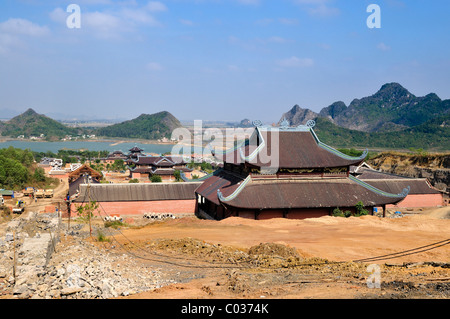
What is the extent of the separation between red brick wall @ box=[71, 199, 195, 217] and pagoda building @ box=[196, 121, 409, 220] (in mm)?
2507

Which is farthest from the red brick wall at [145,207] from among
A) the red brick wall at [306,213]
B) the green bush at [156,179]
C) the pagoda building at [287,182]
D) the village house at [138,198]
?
the green bush at [156,179]

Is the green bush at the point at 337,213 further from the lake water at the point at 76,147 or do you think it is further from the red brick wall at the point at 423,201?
the lake water at the point at 76,147

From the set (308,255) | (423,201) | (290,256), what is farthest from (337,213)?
(423,201)

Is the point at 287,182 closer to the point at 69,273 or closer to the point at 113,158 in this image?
the point at 69,273

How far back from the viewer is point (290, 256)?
1274 centimetres

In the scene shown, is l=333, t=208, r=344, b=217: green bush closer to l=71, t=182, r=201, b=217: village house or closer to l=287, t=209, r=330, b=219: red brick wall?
l=287, t=209, r=330, b=219: red brick wall

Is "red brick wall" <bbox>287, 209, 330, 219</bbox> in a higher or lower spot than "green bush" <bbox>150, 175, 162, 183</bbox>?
higher

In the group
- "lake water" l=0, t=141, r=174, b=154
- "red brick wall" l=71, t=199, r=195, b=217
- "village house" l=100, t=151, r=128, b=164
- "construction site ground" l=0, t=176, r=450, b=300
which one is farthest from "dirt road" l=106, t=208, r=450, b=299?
"lake water" l=0, t=141, r=174, b=154

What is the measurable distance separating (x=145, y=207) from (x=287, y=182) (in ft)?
31.4

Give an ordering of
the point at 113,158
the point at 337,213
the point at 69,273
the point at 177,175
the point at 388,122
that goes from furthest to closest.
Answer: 1. the point at 388,122
2. the point at 113,158
3. the point at 177,175
4. the point at 337,213
5. the point at 69,273

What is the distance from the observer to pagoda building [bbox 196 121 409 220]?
20.4 metres

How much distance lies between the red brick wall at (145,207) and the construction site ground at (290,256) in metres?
4.89
